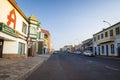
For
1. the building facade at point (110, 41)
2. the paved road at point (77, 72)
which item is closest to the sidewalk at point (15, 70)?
the paved road at point (77, 72)

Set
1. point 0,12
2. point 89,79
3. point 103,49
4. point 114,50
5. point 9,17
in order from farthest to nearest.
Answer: point 103,49
point 114,50
point 9,17
point 0,12
point 89,79

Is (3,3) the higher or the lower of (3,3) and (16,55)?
the higher

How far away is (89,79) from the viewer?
823cm

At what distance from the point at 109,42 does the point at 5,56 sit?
34.4 metres

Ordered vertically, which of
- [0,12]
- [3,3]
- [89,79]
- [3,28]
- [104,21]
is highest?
[104,21]

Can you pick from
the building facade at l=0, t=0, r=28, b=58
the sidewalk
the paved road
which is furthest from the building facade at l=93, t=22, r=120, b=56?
the sidewalk

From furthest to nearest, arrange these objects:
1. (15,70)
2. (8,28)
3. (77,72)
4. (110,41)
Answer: (110,41), (8,28), (77,72), (15,70)

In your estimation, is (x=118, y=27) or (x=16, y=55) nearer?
(x=16, y=55)

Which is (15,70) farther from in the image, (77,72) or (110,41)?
(110,41)

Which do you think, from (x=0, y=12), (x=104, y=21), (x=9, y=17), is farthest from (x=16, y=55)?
(x=104, y=21)

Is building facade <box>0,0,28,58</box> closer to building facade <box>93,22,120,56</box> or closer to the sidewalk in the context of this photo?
the sidewalk

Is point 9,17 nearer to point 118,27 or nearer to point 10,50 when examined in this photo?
point 10,50

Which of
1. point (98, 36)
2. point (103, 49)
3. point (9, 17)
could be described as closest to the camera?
point (9, 17)

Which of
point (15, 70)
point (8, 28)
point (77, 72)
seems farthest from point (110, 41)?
point (15, 70)
